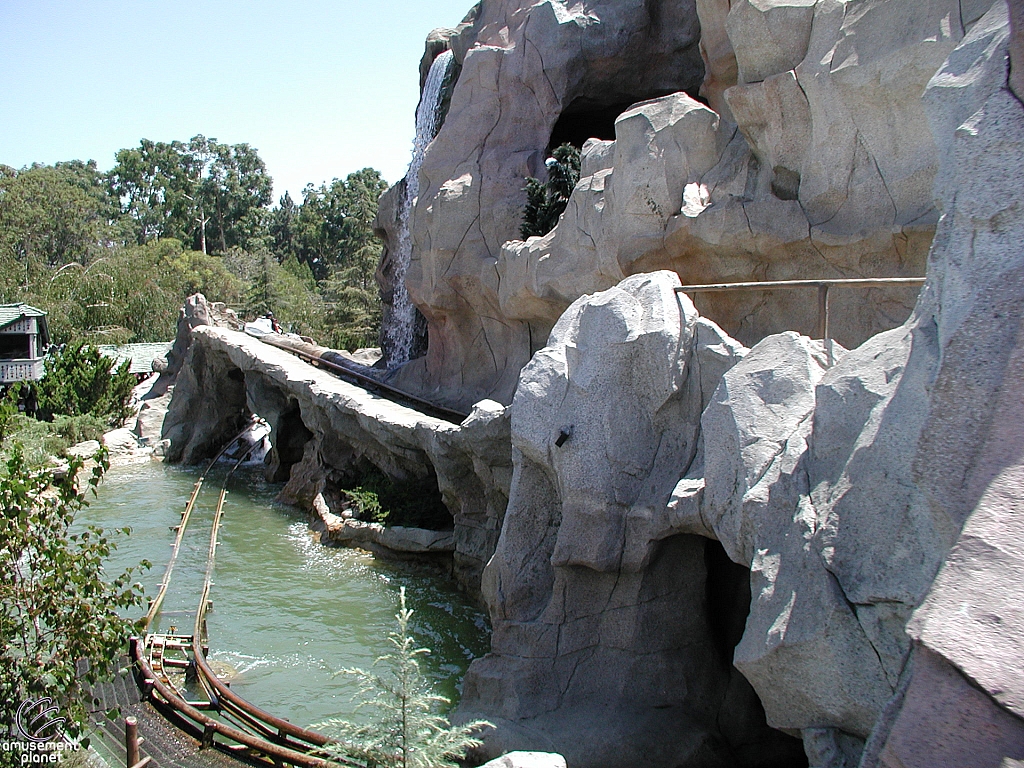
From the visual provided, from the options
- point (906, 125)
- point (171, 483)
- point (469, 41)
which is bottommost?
point (171, 483)

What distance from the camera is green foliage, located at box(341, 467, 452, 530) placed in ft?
47.9

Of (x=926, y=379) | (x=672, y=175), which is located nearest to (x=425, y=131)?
(x=672, y=175)

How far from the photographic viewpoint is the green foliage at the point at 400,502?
14.6 metres

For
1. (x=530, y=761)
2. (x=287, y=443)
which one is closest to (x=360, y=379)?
(x=287, y=443)

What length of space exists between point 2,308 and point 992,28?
2795 centimetres

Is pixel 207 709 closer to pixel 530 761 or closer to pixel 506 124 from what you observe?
pixel 530 761

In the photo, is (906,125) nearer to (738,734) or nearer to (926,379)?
(926,379)

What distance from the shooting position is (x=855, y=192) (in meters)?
9.34

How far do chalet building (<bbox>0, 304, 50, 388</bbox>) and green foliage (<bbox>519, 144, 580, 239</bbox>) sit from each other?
57.2 feet

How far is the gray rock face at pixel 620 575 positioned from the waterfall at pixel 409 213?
13496 millimetres

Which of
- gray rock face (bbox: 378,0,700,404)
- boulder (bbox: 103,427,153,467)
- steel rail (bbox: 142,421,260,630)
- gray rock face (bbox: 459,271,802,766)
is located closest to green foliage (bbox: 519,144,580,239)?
gray rock face (bbox: 378,0,700,404)

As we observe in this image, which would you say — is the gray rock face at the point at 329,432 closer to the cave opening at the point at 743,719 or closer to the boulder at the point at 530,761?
the cave opening at the point at 743,719

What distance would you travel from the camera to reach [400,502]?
1520cm

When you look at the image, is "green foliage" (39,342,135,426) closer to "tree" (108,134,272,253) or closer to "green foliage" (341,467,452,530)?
"green foliage" (341,467,452,530)
